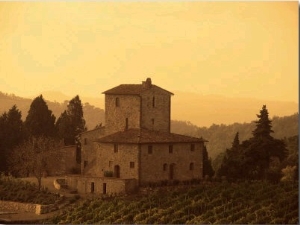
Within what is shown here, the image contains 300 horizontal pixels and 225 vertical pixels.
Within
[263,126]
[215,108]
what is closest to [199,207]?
[215,108]

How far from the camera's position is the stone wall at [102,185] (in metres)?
36.2

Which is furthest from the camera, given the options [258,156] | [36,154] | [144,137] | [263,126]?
[36,154]

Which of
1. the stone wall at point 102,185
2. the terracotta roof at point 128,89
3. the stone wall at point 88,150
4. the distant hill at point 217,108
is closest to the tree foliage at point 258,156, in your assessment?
the distant hill at point 217,108

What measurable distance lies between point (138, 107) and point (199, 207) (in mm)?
3580

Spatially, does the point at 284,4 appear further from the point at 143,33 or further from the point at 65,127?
the point at 65,127

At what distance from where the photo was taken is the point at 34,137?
38.5 metres

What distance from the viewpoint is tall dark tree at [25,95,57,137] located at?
38.2m

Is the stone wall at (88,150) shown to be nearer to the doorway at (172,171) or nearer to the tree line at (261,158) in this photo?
the doorway at (172,171)

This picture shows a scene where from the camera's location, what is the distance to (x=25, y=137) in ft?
127

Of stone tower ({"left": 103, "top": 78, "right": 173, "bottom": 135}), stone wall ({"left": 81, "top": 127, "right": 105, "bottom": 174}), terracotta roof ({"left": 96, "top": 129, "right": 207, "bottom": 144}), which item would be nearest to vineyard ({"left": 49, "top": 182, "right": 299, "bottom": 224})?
terracotta roof ({"left": 96, "top": 129, "right": 207, "bottom": 144})

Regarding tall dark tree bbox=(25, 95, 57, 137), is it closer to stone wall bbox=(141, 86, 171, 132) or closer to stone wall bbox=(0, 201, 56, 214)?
stone wall bbox=(0, 201, 56, 214)

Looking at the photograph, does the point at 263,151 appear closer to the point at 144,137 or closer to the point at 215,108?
the point at 215,108

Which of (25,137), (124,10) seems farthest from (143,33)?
(25,137)

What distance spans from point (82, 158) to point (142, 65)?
165 inches
